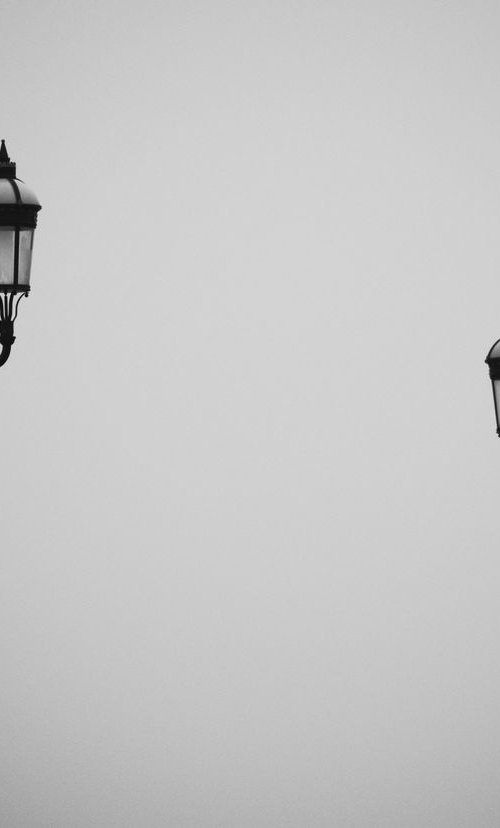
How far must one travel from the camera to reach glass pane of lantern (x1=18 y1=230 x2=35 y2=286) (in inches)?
186

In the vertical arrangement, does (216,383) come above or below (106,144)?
below

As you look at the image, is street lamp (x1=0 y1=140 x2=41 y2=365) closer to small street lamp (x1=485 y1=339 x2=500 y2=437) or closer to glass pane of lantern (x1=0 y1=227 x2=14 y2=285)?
glass pane of lantern (x1=0 y1=227 x2=14 y2=285)

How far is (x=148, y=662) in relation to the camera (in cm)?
1380

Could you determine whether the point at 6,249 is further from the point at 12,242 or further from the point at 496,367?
the point at 496,367

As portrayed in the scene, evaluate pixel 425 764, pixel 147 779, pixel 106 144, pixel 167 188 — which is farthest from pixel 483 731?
pixel 106 144

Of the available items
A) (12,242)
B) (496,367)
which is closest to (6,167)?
(12,242)

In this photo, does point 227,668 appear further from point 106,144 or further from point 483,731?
point 106,144

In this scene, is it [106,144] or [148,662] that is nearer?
[148,662]

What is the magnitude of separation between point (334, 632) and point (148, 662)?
239cm

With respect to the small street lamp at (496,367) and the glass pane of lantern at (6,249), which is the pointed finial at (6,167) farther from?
the small street lamp at (496,367)

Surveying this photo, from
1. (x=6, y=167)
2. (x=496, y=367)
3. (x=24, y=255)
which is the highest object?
(x=6, y=167)

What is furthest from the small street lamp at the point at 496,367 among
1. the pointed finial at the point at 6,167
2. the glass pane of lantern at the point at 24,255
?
the pointed finial at the point at 6,167

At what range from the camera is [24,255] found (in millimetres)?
4754

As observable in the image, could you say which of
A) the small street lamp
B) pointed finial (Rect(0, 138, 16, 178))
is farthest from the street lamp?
the small street lamp
